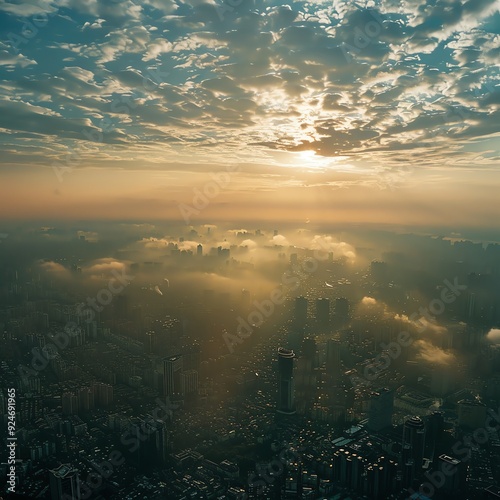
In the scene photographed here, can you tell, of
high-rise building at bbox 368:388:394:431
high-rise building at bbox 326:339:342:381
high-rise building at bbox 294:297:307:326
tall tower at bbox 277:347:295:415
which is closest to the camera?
high-rise building at bbox 368:388:394:431

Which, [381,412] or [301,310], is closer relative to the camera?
[381,412]

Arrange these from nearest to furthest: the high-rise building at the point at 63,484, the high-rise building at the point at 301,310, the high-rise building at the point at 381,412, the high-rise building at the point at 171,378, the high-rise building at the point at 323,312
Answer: the high-rise building at the point at 63,484
the high-rise building at the point at 381,412
the high-rise building at the point at 171,378
the high-rise building at the point at 323,312
the high-rise building at the point at 301,310

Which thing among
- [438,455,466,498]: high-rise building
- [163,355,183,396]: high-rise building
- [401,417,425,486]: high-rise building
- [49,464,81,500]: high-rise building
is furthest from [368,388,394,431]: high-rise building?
[49,464,81,500]: high-rise building

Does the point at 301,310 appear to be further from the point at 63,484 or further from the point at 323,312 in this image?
the point at 63,484

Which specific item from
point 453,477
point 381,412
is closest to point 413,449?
point 453,477

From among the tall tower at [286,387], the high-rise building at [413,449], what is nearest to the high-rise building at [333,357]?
the tall tower at [286,387]

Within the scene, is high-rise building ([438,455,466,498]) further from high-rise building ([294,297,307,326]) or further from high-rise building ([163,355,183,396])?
high-rise building ([294,297,307,326])

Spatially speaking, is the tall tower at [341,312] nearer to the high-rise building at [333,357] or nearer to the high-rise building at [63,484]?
the high-rise building at [333,357]
